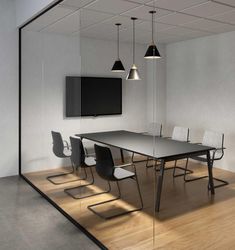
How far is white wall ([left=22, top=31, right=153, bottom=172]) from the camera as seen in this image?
2.59 m

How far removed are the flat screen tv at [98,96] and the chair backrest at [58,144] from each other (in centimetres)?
62

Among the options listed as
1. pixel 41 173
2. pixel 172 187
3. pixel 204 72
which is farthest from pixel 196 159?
pixel 41 173

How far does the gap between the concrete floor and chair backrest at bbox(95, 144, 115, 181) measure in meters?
0.61

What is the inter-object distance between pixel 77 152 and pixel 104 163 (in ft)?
1.79

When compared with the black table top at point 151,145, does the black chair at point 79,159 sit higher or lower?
lower

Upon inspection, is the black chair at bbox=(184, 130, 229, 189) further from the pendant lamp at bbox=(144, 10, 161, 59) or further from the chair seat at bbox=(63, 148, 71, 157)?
the chair seat at bbox=(63, 148, 71, 157)

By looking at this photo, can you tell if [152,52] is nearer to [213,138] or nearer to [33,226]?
[213,138]

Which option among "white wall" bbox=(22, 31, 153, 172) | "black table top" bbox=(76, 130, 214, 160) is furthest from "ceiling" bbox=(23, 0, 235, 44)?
"black table top" bbox=(76, 130, 214, 160)

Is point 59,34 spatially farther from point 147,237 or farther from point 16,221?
point 147,237

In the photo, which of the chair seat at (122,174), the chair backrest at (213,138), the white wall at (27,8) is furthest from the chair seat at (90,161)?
the white wall at (27,8)

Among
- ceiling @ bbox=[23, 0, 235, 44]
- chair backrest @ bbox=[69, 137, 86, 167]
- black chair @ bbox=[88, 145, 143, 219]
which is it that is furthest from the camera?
chair backrest @ bbox=[69, 137, 86, 167]

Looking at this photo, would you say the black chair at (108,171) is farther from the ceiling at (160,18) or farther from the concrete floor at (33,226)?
the ceiling at (160,18)

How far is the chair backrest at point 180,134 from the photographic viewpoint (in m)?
2.40

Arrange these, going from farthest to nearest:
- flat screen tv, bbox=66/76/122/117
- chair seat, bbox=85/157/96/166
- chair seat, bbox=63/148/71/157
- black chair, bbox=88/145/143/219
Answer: chair seat, bbox=63/148/71/157
chair seat, bbox=85/157/96/166
flat screen tv, bbox=66/76/122/117
black chair, bbox=88/145/143/219
